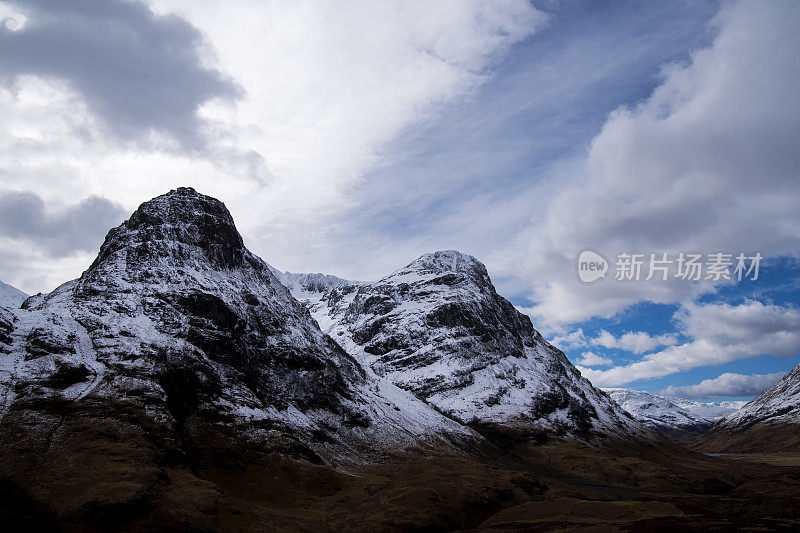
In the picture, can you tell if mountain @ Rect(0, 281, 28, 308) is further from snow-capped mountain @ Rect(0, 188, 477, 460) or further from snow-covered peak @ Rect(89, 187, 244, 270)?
snow-covered peak @ Rect(89, 187, 244, 270)

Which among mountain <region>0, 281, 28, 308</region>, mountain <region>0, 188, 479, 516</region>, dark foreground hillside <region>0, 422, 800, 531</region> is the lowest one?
dark foreground hillside <region>0, 422, 800, 531</region>

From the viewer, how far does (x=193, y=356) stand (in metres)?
87.4

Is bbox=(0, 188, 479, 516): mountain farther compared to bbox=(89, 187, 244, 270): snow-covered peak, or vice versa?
bbox=(89, 187, 244, 270): snow-covered peak

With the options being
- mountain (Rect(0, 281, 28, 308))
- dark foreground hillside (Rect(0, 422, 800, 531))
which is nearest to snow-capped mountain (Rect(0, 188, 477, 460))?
dark foreground hillside (Rect(0, 422, 800, 531))

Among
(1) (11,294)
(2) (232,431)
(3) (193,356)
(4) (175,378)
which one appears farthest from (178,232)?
(1) (11,294)

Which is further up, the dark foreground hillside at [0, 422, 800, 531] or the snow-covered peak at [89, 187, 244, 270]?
the snow-covered peak at [89, 187, 244, 270]

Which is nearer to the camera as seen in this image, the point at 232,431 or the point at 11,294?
the point at 232,431

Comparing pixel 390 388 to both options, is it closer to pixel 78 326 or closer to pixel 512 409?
pixel 512 409

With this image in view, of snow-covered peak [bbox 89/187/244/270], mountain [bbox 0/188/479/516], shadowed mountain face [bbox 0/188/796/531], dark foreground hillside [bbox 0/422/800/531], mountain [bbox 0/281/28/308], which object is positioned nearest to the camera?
dark foreground hillside [bbox 0/422/800/531]

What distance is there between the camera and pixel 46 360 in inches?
2805

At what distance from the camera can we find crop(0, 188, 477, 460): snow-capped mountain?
69.5 m

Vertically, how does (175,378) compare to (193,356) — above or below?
below

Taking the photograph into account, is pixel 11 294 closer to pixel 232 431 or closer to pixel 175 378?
pixel 175 378

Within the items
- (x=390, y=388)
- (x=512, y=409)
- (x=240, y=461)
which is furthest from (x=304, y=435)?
(x=512, y=409)
